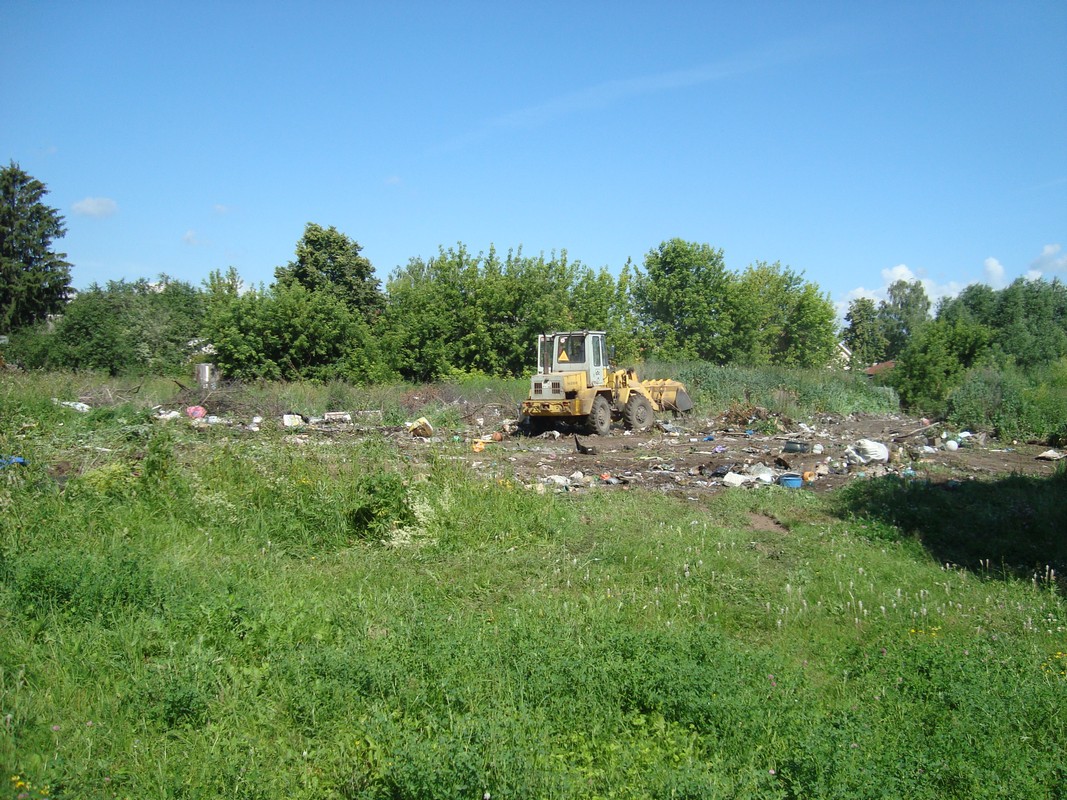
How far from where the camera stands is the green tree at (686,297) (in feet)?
124

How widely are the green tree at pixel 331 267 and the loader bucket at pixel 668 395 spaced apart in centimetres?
1852

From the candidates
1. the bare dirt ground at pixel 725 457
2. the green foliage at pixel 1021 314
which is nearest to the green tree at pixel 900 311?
the green foliage at pixel 1021 314

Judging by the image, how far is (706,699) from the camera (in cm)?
381

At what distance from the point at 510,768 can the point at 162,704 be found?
1.97 m

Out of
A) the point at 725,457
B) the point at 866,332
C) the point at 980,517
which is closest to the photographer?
the point at 980,517

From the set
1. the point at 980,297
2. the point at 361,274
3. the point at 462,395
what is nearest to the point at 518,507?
the point at 462,395

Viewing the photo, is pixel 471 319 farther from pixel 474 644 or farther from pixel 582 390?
pixel 474 644

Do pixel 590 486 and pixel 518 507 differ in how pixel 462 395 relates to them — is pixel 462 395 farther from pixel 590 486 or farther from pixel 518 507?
pixel 518 507

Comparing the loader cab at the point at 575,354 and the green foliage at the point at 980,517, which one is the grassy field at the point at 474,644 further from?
the loader cab at the point at 575,354

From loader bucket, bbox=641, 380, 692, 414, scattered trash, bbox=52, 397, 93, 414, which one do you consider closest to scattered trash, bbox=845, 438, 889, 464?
loader bucket, bbox=641, 380, 692, 414

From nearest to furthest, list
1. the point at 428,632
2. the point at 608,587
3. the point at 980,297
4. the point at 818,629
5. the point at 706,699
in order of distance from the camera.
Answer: the point at 706,699 < the point at 428,632 < the point at 818,629 < the point at 608,587 < the point at 980,297

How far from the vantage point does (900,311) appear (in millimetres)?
76375

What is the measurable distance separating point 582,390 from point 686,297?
2167 cm

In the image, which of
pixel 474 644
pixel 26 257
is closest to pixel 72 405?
pixel 474 644
